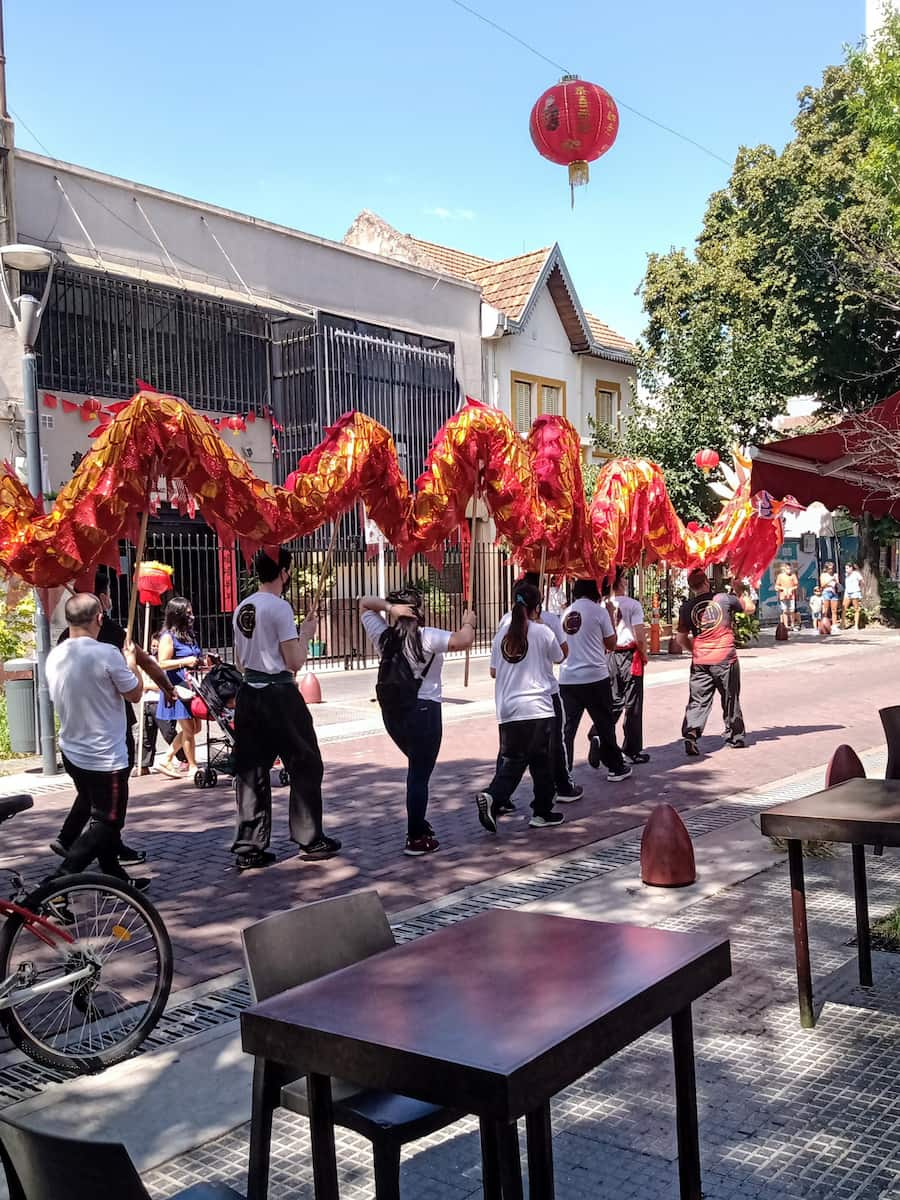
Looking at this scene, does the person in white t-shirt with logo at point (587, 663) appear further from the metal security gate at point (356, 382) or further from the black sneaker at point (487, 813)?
the metal security gate at point (356, 382)

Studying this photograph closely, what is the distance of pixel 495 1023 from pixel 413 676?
519 cm

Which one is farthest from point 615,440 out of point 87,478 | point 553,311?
point 87,478

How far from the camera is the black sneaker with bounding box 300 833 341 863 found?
25.5ft

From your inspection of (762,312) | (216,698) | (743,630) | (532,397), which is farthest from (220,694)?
(762,312)

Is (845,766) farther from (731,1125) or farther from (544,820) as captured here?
(731,1125)

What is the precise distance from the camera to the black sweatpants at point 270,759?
7457 mm

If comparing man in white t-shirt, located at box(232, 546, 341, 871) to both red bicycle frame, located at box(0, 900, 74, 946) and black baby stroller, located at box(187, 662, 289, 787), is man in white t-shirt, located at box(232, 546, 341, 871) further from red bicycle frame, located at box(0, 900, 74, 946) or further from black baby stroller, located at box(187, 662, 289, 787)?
red bicycle frame, located at box(0, 900, 74, 946)

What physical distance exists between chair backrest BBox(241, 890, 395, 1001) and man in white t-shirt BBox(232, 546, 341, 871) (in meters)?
3.98

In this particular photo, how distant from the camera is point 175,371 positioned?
62.2 feet

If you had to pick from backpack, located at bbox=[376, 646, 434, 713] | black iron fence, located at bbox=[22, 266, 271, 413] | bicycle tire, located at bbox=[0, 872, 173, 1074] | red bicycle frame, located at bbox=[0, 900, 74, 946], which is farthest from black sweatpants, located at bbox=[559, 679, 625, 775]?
black iron fence, located at bbox=[22, 266, 271, 413]

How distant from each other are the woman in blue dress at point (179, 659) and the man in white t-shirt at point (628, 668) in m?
3.98

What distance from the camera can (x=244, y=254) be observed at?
20.6 metres

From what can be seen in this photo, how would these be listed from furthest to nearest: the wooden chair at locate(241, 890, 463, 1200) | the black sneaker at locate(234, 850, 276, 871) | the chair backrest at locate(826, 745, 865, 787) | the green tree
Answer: the green tree < the black sneaker at locate(234, 850, 276, 871) < the chair backrest at locate(826, 745, 865, 787) < the wooden chair at locate(241, 890, 463, 1200)

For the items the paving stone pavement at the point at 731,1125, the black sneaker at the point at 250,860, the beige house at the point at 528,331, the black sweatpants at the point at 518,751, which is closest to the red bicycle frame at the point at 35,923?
the paving stone pavement at the point at 731,1125
